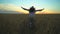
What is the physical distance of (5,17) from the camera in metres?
2.08

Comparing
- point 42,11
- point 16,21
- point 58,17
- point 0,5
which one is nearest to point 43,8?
point 42,11

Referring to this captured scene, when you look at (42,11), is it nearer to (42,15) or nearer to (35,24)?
(42,15)

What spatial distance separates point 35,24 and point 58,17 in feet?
0.91

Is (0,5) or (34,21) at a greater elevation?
(0,5)

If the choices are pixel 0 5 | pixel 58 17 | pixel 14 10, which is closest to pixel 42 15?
pixel 58 17

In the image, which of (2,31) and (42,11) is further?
(42,11)

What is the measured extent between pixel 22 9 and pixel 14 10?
0.10 meters

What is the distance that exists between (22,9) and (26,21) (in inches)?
5.7

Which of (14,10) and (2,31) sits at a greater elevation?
(14,10)

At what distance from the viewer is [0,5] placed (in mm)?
2125

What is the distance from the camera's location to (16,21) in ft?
6.76

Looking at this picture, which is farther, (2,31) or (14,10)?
(14,10)

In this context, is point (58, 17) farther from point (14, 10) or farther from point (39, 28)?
point (14, 10)

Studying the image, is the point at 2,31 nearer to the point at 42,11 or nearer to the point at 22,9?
the point at 22,9
